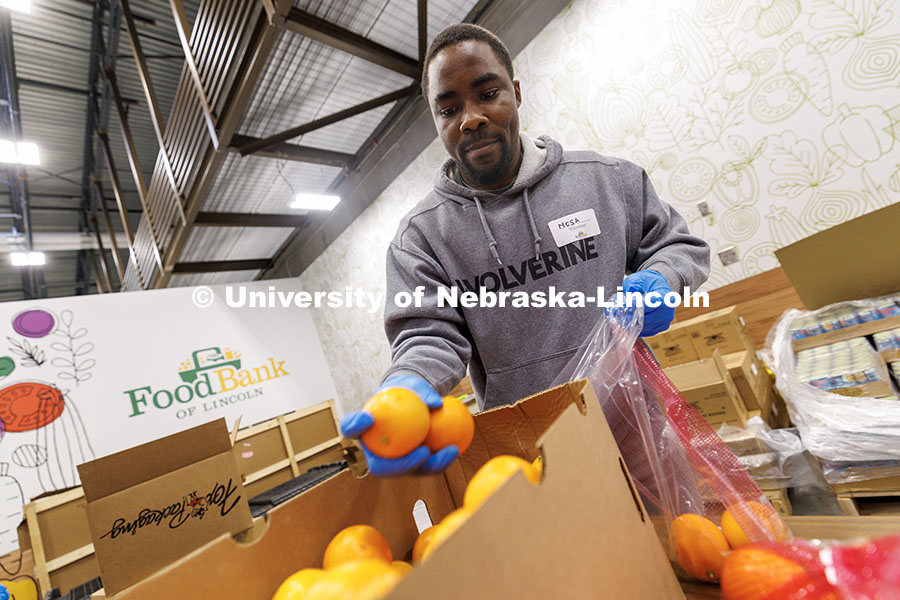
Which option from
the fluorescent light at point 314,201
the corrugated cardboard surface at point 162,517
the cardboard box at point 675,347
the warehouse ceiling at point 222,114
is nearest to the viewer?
the corrugated cardboard surface at point 162,517

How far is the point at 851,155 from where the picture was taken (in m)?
1.91

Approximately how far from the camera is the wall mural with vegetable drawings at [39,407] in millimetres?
3049

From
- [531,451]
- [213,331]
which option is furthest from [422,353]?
[213,331]

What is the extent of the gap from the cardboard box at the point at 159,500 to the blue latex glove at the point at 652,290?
1.12m

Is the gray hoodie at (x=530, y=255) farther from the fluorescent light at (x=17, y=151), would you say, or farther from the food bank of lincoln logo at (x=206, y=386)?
the fluorescent light at (x=17, y=151)

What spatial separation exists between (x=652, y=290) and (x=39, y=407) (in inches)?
175

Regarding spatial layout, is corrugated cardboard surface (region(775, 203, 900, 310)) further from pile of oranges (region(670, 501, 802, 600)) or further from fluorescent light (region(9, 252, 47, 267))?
fluorescent light (region(9, 252, 47, 267))

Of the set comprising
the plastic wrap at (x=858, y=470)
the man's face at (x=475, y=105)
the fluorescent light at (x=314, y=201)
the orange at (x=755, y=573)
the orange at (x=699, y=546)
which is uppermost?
the fluorescent light at (x=314, y=201)

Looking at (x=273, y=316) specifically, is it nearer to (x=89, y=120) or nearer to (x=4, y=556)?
(x=4, y=556)

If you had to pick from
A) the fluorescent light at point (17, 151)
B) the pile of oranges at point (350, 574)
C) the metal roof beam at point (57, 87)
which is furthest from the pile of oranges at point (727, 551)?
the metal roof beam at point (57, 87)

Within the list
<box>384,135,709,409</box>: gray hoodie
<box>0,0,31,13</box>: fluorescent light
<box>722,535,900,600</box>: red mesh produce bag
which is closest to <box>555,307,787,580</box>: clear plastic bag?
<box>722,535,900,600</box>: red mesh produce bag

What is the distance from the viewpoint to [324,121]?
3363 mm

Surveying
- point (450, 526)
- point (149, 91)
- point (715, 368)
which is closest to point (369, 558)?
point (450, 526)

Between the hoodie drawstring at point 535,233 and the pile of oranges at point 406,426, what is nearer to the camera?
the pile of oranges at point 406,426
